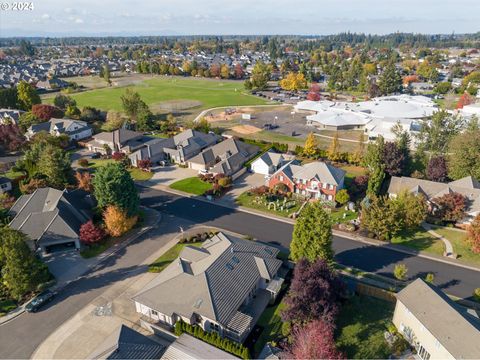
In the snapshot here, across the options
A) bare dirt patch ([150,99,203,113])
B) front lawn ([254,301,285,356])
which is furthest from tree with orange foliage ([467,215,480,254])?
bare dirt patch ([150,99,203,113])

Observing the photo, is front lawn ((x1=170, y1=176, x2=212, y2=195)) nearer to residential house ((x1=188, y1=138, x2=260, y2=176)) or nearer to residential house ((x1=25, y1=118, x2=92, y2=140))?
residential house ((x1=188, y1=138, x2=260, y2=176))

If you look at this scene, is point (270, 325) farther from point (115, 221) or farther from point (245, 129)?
point (245, 129)

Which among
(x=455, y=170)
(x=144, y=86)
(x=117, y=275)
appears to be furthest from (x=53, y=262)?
(x=144, y=86)

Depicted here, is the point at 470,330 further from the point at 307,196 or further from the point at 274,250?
the point at 307,196

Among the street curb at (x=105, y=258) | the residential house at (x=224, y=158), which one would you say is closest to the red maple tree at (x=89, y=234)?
the street curb at (x=105, y=258)

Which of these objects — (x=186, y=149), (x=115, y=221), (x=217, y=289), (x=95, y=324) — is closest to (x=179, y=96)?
(x=186, y=149)

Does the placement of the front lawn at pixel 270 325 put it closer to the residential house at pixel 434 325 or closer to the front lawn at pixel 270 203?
the residential house at pixel 434 325
